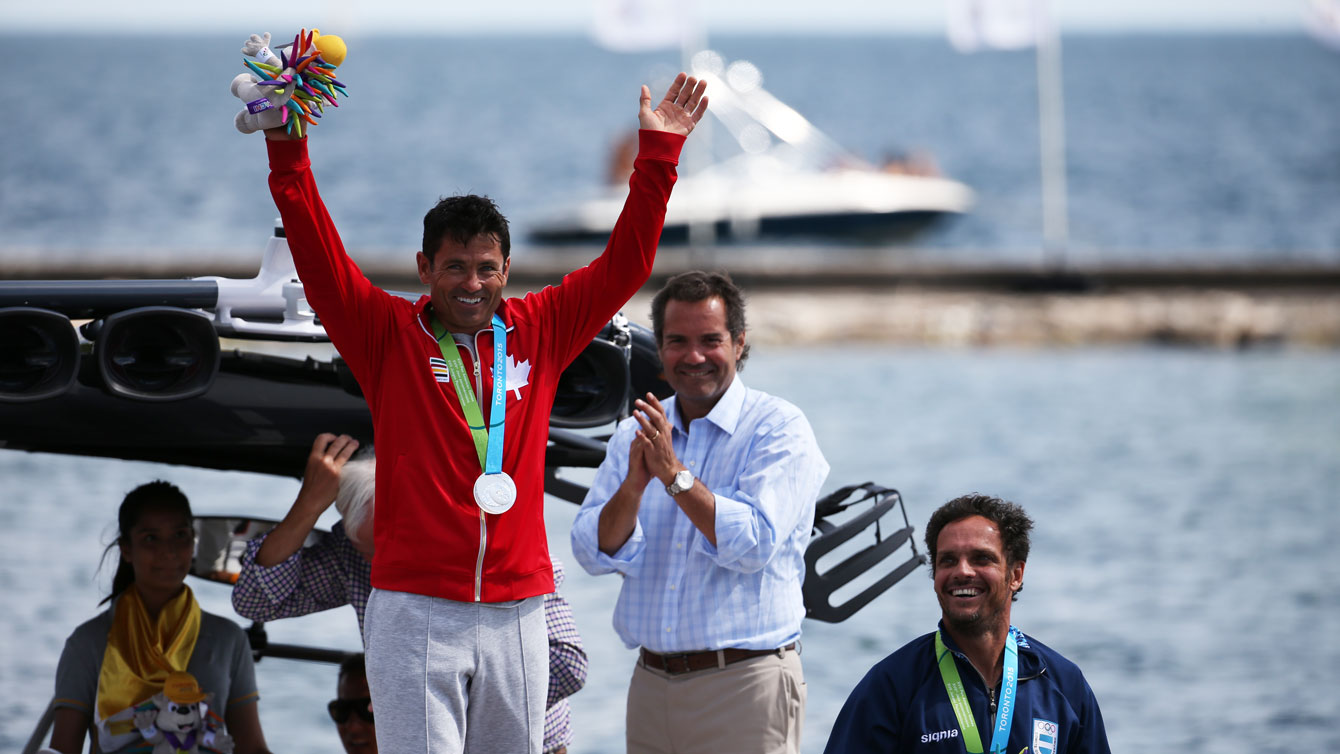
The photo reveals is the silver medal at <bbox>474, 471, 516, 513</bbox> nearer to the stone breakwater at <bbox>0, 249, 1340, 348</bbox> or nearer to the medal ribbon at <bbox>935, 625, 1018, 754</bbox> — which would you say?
the medal ribbon at <bbox>935, 625, 1018, 754</bbox>

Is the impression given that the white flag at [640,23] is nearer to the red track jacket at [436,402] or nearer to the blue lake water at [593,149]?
the blue lake water at [593,149]

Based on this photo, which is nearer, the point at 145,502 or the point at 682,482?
the point at 682,482

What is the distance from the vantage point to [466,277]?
316 cm

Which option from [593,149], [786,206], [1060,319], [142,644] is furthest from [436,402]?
[593,149]

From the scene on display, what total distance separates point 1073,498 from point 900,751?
15.0m

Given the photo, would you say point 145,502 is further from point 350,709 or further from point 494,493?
point 494,493

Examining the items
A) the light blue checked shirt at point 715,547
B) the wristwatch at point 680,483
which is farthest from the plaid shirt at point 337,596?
the wristwatch at point 680,483

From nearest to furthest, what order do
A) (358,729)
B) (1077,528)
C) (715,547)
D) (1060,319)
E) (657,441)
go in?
1. (657,441)
2. (715,547)
3. (358,729)
4. (1077,528)
5. (1060,319)

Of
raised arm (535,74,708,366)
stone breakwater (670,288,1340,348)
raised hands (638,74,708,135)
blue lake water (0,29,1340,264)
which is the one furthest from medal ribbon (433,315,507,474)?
blue lake water (0,29,1340,264)

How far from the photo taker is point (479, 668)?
3.14 m

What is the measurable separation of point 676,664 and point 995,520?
0.89 metres

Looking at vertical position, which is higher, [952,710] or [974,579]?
[974,579]

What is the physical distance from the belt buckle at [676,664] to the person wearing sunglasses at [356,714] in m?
1.14

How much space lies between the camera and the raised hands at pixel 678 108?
11.0 feet
